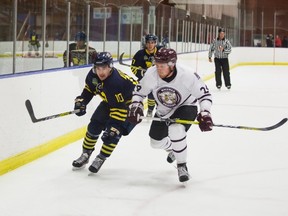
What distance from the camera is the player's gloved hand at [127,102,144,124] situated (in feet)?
11.7

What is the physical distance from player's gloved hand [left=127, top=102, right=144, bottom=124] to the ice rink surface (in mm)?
408

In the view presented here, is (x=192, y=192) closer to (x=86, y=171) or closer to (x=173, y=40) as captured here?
(x=86, y=171)

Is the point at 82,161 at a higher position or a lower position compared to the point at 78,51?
lower

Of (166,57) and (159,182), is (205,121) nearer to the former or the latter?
(166,57)

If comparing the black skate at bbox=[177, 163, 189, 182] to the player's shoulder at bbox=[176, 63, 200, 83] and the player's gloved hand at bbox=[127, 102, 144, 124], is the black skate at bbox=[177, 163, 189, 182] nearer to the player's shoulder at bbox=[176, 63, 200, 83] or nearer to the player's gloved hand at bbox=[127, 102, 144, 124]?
the player's gloved hand at bbox=[127, 102, 144, 124]

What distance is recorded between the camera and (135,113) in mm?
3559

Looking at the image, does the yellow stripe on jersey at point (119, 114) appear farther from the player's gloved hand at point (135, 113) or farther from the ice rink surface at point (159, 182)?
the ice rink surface at point (159, 182)

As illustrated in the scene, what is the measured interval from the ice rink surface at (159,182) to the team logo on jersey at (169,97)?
1.68ft

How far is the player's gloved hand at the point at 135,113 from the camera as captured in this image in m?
3.55

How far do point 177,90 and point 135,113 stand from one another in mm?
303

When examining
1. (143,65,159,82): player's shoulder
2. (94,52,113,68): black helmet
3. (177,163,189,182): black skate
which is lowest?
(177,163,189,182): black skate

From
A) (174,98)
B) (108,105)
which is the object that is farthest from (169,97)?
(108,105)

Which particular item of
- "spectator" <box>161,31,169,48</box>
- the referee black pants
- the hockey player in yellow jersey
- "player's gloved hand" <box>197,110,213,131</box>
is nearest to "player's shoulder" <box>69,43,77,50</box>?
the hockey player in yellow jersey

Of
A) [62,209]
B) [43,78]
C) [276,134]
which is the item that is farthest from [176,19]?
[62,209]
